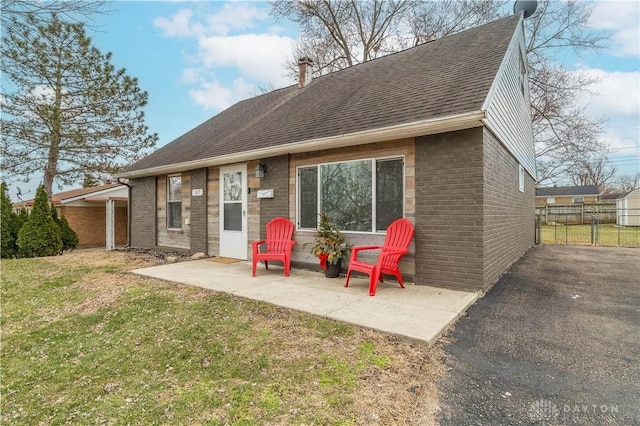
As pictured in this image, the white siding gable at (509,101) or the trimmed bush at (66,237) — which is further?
the trimmed bush at (66,237)

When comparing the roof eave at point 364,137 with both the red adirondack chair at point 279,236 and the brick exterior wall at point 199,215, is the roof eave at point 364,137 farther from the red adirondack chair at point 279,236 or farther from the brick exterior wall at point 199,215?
the red adirondack chair at point 279,236

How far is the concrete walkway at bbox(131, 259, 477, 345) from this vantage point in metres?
3.40

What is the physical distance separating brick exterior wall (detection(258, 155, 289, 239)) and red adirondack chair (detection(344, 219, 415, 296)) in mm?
2232

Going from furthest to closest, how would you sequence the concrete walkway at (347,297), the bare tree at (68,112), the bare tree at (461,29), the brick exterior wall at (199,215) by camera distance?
1. the bare tree at (461,29)
2. the bare tree at (68,112)
3. the brick exterior wall at (199,215)
4. the concrete walkway at (347,297)

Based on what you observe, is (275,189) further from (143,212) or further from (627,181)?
(627,181)

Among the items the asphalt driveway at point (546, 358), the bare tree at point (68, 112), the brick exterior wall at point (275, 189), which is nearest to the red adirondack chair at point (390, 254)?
the asphalt driveway at point (546, 358)

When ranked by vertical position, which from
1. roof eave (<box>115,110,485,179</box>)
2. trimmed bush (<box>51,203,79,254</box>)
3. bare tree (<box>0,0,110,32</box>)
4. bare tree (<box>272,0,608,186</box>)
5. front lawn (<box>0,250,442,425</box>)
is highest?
bare tree (<box>272,0,608,186</box>)

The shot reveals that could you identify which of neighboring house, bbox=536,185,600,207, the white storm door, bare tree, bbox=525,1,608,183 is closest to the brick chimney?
the white storm door

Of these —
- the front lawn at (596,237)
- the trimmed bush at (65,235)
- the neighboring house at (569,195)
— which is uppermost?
the neighboring house at (569,195)

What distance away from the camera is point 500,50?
576cm

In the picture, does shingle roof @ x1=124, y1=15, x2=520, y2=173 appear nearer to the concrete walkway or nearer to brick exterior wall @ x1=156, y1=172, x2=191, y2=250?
brick exterior wall @ x1=156, y1=172, x2=191, y2=250

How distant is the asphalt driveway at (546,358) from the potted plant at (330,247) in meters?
2.21

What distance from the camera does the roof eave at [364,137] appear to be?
426cm

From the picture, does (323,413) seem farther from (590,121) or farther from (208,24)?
(590,121)
